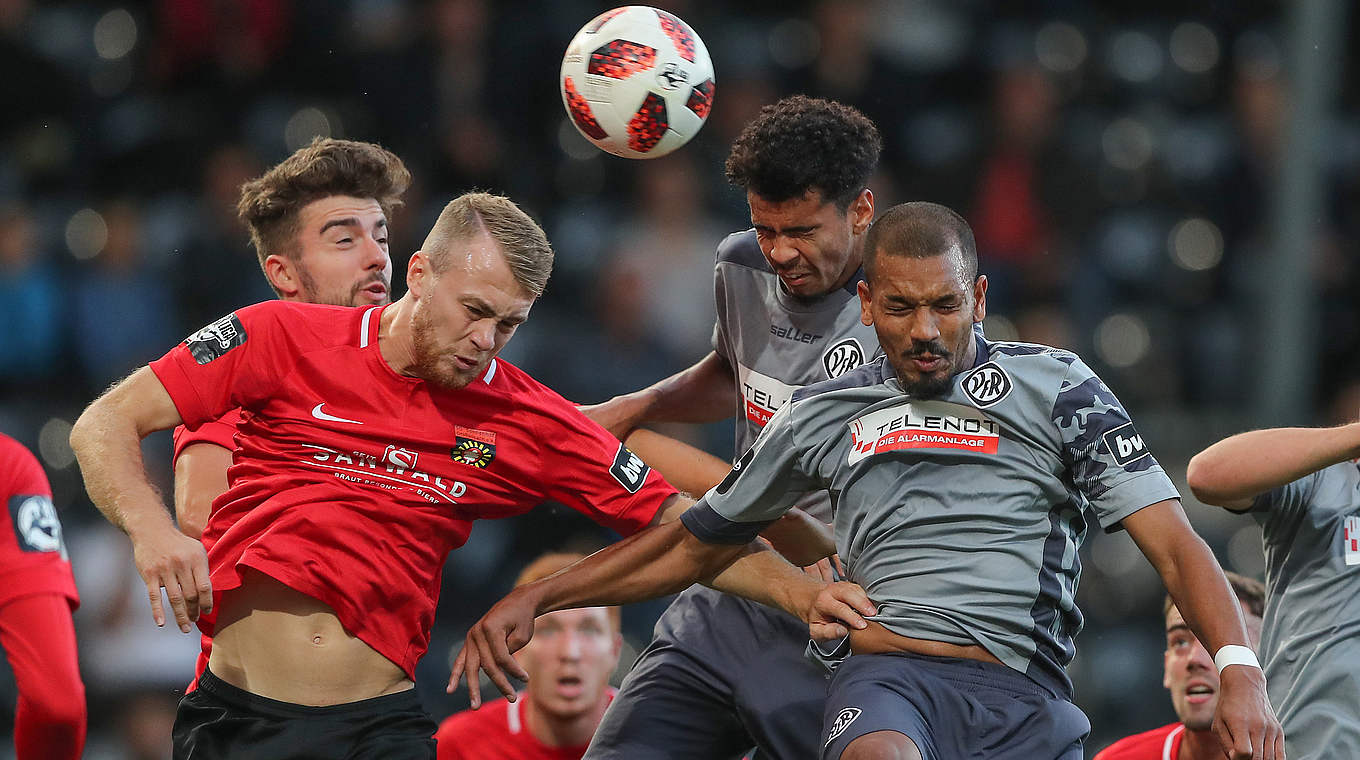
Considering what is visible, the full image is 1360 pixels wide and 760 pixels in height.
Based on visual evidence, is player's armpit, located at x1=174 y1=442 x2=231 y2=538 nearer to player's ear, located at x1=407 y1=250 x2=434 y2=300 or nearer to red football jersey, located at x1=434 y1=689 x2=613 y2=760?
player's ear, located at x1=407 y1=250 x2=434 y2=300

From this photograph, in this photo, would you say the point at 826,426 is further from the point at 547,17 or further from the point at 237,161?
the point at 547,17

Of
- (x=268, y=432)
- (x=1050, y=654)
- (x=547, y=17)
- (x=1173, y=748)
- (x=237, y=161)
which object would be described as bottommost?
(x=1173, y=748)

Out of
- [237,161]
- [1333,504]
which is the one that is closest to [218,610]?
[1333,504]

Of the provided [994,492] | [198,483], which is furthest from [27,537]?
[994,492]

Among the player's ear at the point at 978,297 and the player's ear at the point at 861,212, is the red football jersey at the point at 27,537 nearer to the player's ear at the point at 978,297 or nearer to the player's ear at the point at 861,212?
the player's ear at the point at 861,212

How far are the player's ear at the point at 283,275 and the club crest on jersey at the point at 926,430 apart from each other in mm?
2033

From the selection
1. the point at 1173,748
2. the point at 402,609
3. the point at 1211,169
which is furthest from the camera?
the point at 1211,169

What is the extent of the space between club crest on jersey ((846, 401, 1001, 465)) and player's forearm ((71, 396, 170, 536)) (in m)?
1.59

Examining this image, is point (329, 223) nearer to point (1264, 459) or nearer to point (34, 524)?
point (34, 524)

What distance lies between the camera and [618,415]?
186 inches

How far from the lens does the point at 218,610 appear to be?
3922 mm

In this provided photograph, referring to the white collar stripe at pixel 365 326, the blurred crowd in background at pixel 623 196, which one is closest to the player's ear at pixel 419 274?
the white collar stripe at pixel 365 326

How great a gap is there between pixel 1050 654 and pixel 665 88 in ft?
6.43

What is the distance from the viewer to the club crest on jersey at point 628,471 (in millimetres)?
4047
